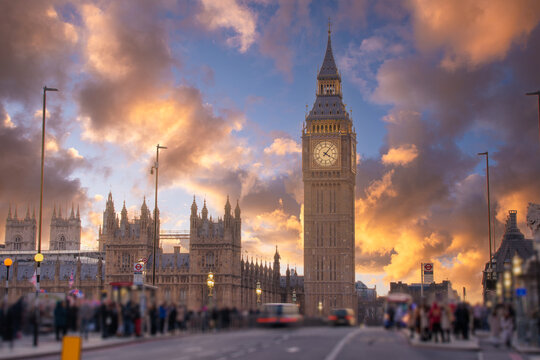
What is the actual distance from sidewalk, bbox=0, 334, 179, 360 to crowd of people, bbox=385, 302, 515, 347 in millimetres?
12793

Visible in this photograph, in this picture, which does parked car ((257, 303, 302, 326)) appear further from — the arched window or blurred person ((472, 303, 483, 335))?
the arched window

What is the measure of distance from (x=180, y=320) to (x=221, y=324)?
5.11 meters

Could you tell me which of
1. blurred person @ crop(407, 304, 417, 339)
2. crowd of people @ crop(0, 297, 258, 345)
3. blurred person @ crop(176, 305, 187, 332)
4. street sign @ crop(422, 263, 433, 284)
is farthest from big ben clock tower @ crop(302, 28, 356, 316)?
blurred person @ crop(407, 304, 417, 339)

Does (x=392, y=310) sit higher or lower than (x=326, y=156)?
lower

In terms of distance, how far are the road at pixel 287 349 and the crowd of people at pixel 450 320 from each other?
1.06m

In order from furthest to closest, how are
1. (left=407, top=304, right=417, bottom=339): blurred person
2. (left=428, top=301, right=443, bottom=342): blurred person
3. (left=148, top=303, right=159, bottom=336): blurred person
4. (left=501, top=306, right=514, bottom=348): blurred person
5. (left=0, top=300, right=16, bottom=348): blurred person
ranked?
(left=148, top=303, right=159, bottom=336): blurred person, (left=407, top=304, right=417, bottom=339): blurred person, (left=428, top=301, right=443, bottom=342): blurred person, (left=501, top=306, right=514, bottom=348): blurred person, (left=0, top=300, right=16, bottom=348): blurred person

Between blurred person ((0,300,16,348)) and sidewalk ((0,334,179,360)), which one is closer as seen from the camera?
sidewalk ((0,334,179,360))

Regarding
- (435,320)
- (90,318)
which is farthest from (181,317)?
(435,320)

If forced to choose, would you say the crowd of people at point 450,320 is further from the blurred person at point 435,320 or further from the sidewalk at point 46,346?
the sidewalk at point 46,346

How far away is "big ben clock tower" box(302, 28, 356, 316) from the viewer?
5994 inches

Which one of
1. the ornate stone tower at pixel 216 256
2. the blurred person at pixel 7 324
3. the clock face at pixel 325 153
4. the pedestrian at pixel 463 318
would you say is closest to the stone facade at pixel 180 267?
the ornate stone tower at pixel 216 256

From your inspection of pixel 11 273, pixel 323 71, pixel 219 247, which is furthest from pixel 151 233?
pixel 323 71

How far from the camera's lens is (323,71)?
543 ft

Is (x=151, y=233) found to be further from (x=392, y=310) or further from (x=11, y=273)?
(x=392, y=310)
